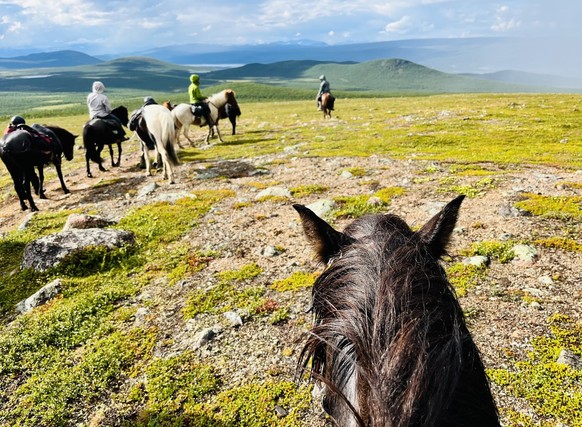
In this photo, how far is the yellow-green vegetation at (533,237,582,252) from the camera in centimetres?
641

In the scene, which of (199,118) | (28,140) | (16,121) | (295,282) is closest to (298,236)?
(295,282)

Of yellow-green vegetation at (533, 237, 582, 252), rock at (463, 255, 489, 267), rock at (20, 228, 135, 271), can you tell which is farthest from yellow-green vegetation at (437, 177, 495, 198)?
rock at (20, 228, 135, 271)

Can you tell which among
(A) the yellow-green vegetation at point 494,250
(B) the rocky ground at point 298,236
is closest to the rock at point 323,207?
(B) the rocky ground at point 298,236

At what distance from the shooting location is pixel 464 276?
6023mm

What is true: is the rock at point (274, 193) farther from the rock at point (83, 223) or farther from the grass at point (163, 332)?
the rock at point (83, 223)

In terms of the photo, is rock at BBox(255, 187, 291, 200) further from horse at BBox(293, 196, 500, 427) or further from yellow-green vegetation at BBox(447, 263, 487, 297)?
horse at BBox(293, 196, 500, 427)

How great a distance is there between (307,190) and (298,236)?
3198 millimetres

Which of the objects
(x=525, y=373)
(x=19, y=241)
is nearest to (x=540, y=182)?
(x=525, y=373)

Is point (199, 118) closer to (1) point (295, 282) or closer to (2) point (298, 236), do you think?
(2) point (298, 236)

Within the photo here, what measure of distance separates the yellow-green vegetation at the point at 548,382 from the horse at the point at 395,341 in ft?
8.06

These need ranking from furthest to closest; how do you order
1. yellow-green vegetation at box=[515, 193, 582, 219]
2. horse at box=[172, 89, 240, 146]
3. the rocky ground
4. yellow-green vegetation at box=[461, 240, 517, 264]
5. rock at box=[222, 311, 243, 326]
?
horse at box=[172, 89, 240, 146] < yellow-green vegetation at box=[515, 193, 582, 219] < yellow-green vegetation at box=[461, 240, 517, 264] < rock at box=[222, 311, 243, 326] < the rocky ground

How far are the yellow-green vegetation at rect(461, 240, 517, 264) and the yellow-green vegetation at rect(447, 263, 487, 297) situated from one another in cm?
48

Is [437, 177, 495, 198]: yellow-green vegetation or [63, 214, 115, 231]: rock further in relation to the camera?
[437, 177, 495, 198]: yellow-green vegetation

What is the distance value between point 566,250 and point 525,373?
136 inches
